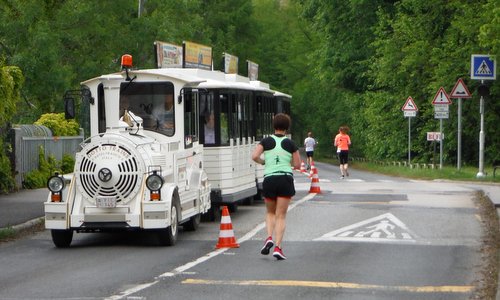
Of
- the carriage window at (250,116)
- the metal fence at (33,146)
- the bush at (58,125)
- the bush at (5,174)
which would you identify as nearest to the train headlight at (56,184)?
the carriage window at (250,116)

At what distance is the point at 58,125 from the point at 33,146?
3.79 m

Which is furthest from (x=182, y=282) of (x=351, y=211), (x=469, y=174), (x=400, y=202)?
(x=469, y=174)

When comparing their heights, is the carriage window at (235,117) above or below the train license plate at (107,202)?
above

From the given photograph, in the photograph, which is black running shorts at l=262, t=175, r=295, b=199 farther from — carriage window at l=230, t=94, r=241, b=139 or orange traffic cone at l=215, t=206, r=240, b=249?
carriage window at l=230, t=94, r=241, b=139

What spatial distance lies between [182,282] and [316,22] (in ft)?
169

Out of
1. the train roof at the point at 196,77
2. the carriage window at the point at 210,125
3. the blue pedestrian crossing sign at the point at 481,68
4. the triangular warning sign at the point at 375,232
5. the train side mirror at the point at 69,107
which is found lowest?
the triangular warning sign at the point at 375,232

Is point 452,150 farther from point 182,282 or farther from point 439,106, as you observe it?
point 182,282

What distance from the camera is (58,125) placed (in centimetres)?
3359

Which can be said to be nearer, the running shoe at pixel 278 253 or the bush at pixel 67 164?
the running shoe at pixel 278 253

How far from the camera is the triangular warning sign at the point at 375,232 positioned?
694 inches

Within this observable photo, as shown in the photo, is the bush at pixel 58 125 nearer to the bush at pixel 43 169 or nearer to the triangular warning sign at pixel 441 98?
the bush at pixel 43 169

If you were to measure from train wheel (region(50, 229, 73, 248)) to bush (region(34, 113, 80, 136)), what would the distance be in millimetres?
16615

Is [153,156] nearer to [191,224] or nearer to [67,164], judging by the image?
[191,224]

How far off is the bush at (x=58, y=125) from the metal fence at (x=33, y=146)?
→ 1.30 ft
